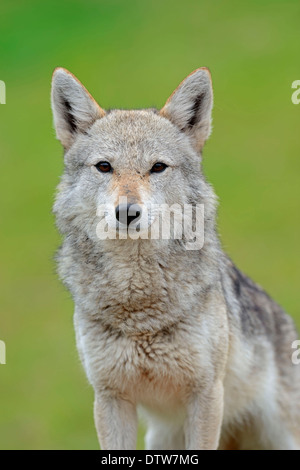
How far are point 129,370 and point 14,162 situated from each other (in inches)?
672

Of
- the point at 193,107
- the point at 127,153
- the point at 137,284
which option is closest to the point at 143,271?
the point at 137,284

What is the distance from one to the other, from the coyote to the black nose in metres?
0.21

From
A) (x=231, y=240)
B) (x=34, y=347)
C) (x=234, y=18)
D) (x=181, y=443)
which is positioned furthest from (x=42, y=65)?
(x=181, y=443)

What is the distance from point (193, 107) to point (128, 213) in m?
1.30

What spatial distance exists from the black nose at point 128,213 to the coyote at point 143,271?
0.21 metres

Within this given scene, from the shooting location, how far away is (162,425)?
841 centimetres

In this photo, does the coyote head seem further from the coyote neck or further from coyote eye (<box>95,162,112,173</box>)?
the coyote neck

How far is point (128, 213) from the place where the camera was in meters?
6.71

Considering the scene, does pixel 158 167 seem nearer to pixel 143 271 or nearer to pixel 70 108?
pixel 143 271

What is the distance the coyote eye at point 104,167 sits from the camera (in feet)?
23.6

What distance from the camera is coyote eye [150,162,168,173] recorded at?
23.6ft

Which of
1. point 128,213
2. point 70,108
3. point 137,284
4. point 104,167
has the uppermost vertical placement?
point 70,108

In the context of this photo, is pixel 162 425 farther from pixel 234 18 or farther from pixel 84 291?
pixel 234 18

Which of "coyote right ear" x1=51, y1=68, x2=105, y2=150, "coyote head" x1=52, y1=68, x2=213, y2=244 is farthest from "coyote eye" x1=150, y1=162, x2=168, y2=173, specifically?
"coyote right ear" x1=51, y1=68, x2=105, y2=150
